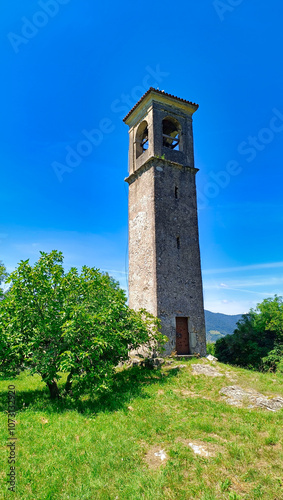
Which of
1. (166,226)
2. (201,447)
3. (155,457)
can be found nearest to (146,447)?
(155,457)

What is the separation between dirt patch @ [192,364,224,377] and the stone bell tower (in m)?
1.85

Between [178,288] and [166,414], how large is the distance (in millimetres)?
6884

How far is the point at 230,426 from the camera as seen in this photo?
6.60m

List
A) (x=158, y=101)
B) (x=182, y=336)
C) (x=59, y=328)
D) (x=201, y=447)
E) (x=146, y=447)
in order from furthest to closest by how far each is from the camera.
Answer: (x=158, y=101) < (x=182, y=336) < (x=59, y=328) < (x=146, y=447) < (x=201, y=447)

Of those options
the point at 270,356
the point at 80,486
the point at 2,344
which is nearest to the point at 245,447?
the point at 80,486

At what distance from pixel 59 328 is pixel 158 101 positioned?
13.5 metres

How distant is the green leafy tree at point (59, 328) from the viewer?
855cm

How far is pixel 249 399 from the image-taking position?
8203 millimetres

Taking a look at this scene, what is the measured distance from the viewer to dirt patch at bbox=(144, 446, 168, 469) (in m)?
5.42

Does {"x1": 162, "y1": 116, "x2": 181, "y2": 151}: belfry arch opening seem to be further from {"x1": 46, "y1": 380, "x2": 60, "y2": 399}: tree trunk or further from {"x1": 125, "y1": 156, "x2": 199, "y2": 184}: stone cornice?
{"x1": 46, "y1": 380, "x2": 60, "y2": 399}: tree trunk

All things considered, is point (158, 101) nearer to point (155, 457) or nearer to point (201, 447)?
point (201, 447)

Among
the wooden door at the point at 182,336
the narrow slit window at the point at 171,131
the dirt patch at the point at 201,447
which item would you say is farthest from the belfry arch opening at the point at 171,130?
the dirt patch at the point at 201,447

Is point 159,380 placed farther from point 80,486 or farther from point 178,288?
point 80,486

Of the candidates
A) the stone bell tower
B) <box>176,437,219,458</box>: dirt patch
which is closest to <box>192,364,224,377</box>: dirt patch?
the stone bell tower
